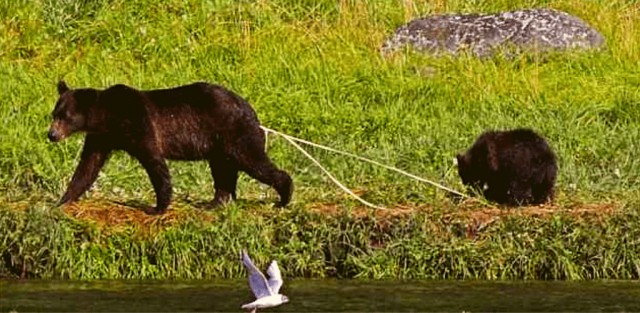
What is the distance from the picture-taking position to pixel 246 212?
10734 mm

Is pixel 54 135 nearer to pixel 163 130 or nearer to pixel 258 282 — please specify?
pixel 163 130

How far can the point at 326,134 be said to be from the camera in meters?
14.0

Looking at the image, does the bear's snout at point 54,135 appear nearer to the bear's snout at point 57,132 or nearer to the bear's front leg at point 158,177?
the bear's snout at point 57,132

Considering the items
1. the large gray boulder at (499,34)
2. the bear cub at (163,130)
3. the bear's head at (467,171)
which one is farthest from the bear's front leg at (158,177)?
the large gray boulder at (499,34)

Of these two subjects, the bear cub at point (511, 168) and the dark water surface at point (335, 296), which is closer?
the dark water surface at point (335, 296)

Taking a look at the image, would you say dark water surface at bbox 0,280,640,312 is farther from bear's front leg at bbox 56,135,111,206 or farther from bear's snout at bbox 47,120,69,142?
bear's snout at bbox 47,120,69,142

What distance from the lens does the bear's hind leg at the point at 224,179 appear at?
11.2 metres

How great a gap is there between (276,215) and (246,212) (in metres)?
0.21

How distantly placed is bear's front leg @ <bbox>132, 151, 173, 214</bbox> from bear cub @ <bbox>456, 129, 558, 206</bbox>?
6.62ft

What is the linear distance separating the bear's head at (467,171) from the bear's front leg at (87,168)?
2.31 m

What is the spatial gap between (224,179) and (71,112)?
1057 mm

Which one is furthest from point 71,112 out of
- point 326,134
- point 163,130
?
point 326,134

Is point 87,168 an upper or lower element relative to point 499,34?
lower

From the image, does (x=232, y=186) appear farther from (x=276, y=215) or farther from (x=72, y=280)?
(x=72, y=280)
